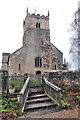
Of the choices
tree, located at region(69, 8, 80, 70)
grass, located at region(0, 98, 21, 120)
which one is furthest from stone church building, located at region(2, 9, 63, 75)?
grass, located at region(0, 98, 21, 120)

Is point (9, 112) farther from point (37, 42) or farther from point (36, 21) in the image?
point (36, 21)

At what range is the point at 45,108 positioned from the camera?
636 cm

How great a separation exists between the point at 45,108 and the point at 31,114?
3.41 feet

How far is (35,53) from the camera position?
24.9 m

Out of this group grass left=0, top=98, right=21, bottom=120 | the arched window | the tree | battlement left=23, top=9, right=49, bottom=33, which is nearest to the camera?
grass left=0, top=98, right=21, bottom=120

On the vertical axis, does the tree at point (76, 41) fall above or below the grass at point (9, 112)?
above

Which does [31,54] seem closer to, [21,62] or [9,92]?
[21,62]

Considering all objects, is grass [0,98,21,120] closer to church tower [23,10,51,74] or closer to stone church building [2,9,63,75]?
stone church building [2,9,63,75]

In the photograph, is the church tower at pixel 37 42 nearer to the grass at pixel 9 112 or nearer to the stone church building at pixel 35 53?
the stone church building at pixel 35 53

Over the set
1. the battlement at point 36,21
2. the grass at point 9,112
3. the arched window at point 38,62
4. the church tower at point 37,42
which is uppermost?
the battlement at point 36,21

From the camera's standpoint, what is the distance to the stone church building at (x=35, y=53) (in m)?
23.9

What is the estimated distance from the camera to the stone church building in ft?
78.3

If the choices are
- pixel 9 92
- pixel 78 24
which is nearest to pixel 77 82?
pixel 9 92

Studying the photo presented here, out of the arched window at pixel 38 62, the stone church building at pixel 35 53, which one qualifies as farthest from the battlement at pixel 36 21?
the arched window at pixel 38 62
